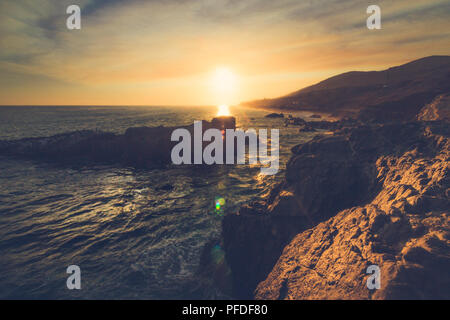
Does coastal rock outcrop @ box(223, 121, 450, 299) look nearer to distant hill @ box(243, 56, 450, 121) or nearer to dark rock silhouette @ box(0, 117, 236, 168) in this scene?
dark rock silhouette @ box(0, 117, 236, 168)

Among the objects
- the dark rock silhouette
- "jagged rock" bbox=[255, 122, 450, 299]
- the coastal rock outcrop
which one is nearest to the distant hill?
the coastal rock outcrop

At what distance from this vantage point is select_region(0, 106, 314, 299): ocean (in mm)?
10094

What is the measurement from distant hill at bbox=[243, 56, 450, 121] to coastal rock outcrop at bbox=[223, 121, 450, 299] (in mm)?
30930

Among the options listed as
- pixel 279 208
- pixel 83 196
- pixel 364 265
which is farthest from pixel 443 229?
pixel 83 196

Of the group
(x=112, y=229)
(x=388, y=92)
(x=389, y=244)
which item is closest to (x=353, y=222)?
(x=389, y=244)

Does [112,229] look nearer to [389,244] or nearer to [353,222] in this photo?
[353,222]

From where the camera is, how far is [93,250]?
494 inches

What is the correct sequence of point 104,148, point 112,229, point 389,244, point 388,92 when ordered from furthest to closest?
1. point 388,92
2. point 104,148
3. point 112,229
4. point 389,244

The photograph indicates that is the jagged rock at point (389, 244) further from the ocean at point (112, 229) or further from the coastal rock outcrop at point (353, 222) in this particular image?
the ocean at point (112, 229)

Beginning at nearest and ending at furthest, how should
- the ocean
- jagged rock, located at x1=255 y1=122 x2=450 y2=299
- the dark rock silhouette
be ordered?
1. jagged rock, located at x1=255 y1=122 x2=450 y2=299
2. the ocean
3. the dark rock silhouette

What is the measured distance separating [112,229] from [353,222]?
601 inches

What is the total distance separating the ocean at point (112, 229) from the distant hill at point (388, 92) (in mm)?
31268

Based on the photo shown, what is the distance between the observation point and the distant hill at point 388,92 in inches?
1486

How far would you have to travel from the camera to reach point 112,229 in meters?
14.7
